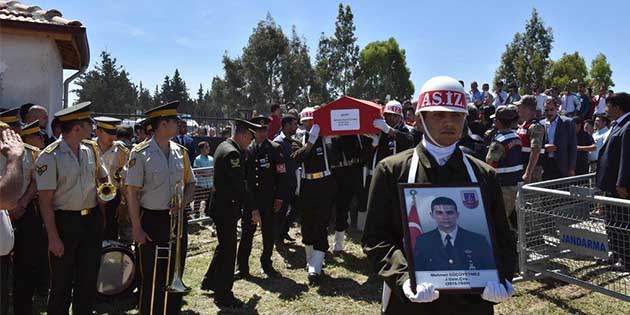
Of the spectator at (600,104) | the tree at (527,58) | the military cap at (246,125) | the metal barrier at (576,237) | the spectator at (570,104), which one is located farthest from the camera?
the tree at (527,58)

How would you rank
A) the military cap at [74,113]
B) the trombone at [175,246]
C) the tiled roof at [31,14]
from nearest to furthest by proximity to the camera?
the military cap at [74,113]
the trombone at [175,246]
the tiled roof at [31,14]

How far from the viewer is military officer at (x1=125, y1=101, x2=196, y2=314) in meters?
4.53

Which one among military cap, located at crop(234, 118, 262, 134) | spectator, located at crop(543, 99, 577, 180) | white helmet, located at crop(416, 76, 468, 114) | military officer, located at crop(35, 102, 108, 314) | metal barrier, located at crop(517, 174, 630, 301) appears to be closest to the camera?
white helmet, located at crop(416, 76, 468, 114)

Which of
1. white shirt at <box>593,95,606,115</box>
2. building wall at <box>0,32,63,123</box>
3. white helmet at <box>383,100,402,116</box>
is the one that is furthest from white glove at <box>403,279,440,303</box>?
white shirt at <box>593,95,606,115</box>

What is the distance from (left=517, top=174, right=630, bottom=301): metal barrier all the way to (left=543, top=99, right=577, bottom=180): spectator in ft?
6.84

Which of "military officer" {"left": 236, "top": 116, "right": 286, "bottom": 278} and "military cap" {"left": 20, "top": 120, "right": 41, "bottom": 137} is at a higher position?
"military cap" {"left": 20, "top": 120, "right": 41, "bottom": 137}

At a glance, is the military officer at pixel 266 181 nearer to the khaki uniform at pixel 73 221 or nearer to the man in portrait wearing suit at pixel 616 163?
the khaki uniform at pixel 73 221

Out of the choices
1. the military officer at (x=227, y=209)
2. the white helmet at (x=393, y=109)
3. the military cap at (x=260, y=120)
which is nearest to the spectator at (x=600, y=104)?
the white helmet at (x=393, y=109)

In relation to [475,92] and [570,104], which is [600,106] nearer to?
[570,104]

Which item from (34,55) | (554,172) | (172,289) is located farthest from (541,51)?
(172,289)

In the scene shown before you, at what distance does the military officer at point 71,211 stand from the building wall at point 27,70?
5.78 m

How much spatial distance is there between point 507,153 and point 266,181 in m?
3.38

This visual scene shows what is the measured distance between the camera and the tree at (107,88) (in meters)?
46.0

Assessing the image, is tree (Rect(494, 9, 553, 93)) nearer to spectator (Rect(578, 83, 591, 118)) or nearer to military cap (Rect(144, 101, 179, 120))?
spectator (Rect(578, 83, 591, 118))
